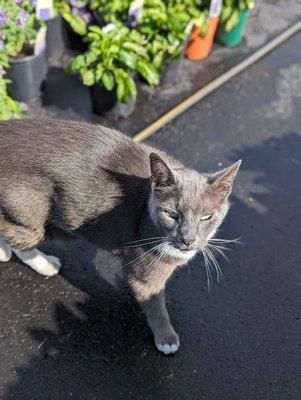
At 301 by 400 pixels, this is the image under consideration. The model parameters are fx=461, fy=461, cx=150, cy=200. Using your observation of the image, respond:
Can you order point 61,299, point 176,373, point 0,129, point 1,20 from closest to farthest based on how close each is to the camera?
point 0,129 < point 176,373 < point 61,299 < point 1,20

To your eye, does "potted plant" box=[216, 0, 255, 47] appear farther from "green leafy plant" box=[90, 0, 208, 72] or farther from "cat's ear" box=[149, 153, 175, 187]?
"cat's ear" box=[149, 153, 175, 187]

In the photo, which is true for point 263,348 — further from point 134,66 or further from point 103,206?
point 134,66

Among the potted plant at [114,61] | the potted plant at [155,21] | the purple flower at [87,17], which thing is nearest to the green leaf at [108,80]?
the potted plant at [114,61]

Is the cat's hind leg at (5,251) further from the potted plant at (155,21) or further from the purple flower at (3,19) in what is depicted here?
the potted plant at (155,21)

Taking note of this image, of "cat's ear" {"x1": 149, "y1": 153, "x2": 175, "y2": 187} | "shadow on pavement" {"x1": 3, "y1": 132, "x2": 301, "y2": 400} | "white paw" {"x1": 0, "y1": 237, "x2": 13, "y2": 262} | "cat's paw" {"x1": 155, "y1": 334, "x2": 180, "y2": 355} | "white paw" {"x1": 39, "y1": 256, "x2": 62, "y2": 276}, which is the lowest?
"shadow on pavement" {"x1": 3, "y1": 132, "x2": 301, "y2": 400}

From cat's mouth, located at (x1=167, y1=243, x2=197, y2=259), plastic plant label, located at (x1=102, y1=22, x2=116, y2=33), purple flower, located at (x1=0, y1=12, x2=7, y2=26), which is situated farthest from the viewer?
plastic plant label, located at (x1=102, y1=22, x2=116, y2=33)

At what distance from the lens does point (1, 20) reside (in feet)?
11.0

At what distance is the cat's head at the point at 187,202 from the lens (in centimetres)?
210

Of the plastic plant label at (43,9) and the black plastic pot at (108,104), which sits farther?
the black plastic pot at (108,104)

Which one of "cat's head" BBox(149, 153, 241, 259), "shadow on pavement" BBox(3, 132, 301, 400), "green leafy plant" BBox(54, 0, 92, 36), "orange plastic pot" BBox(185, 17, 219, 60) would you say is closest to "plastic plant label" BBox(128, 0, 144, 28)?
A: "green leafy plant" BBox(54, 0, 92, 36)

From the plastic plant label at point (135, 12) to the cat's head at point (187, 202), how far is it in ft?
6.74

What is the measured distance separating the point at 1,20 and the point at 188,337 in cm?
257

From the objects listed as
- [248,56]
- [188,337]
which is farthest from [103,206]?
[248,56]

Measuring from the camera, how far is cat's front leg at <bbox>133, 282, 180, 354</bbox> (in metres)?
2.56
